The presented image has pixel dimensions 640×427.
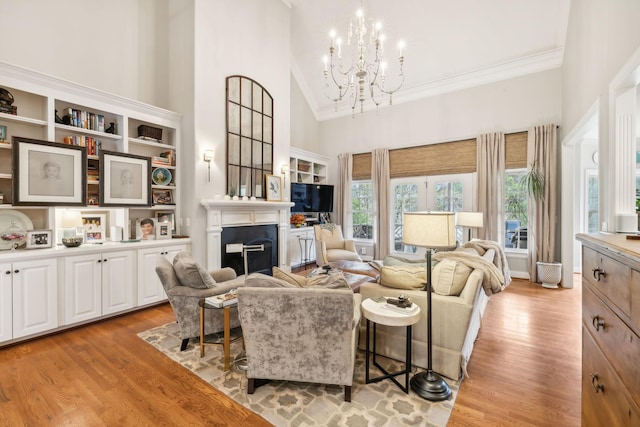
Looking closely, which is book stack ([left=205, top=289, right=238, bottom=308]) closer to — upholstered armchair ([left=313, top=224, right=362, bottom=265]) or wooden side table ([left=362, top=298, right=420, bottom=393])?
wooden side table ([left=362, top=298, right=420, bottom=393])

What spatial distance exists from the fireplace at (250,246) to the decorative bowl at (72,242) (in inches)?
68.2

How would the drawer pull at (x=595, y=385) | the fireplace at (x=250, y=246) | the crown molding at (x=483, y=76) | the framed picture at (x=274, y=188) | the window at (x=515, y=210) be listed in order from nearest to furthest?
the drawer pull at (x=595, y=385) < the fireplace at (x=250, y=246) < the crown molding at (x=483, y=76) < the framed picture at (x=274, y=188) < the window at (x=515, y=210)

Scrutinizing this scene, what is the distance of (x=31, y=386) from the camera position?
2238 millimetres

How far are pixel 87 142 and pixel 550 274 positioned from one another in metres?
7.19

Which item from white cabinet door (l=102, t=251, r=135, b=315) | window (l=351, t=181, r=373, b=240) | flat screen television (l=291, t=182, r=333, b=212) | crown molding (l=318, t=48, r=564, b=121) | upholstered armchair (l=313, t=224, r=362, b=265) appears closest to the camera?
white cabinet door (l=102, t=251, r=135, b=315)

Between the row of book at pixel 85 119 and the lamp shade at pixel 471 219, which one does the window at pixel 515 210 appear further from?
the row of book at pixel 85 119

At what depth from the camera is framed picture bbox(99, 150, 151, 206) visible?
3.73m

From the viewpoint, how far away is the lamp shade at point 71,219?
3581mm

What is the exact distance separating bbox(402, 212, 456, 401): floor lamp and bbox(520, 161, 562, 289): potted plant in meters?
3.94

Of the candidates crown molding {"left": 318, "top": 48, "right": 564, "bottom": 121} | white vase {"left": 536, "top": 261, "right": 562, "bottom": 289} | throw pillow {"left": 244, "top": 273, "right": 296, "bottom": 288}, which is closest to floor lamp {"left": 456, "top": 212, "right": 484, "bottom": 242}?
white vase {"left": 536, "top": 261, "right": 562, "bottom": 289}

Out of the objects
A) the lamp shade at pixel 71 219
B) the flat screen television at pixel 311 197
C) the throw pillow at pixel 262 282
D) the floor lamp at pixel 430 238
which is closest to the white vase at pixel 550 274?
the floor lamp at pixel 430 238

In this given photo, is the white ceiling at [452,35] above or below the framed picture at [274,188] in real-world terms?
above

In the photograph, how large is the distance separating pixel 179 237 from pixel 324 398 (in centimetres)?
322

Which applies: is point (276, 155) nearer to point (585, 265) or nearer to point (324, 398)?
point (324, 398)
